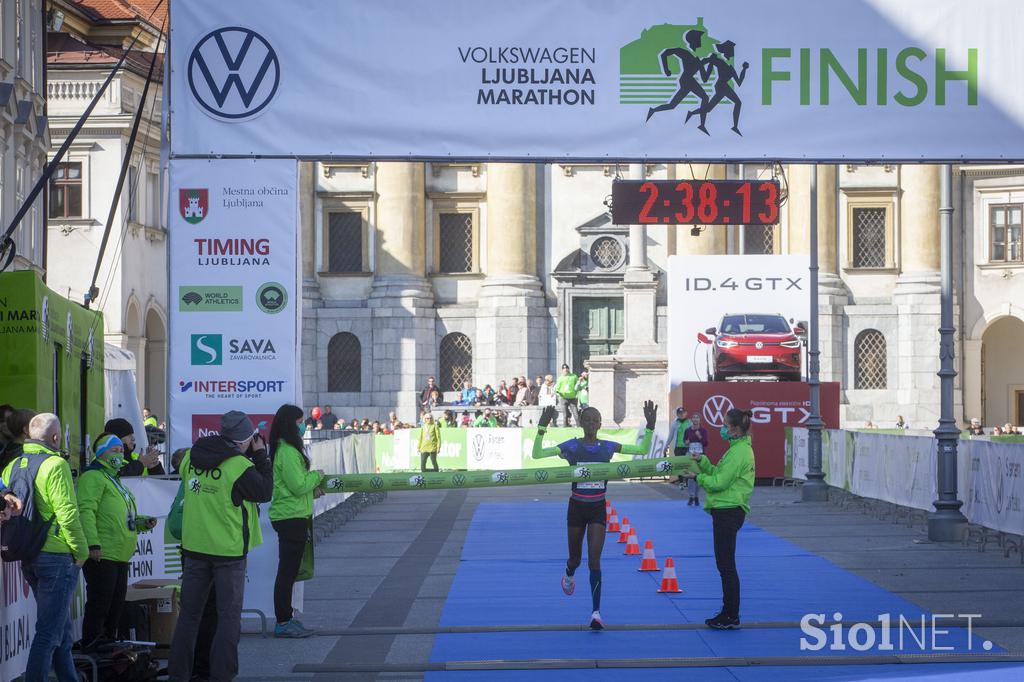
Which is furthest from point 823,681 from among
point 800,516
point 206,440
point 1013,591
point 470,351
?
point 470,351

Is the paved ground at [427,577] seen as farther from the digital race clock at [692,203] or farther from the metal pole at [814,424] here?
the digital race clock at [692,203]

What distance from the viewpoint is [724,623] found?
1322cm

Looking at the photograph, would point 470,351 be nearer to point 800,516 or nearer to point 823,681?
point 800,516

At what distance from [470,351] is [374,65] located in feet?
139

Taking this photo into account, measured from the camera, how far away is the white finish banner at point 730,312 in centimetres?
3912

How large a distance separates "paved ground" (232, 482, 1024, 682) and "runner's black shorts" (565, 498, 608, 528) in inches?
63.1

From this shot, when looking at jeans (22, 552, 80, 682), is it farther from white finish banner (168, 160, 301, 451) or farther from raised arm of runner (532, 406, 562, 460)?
raised arm of runner (532, 406, 562, 460)

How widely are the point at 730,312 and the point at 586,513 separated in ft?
87.6

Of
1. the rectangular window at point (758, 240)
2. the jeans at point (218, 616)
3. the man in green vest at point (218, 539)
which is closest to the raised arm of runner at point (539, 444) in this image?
the man in green vest at point (218, 539)

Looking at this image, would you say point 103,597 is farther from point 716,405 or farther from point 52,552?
point 716,405

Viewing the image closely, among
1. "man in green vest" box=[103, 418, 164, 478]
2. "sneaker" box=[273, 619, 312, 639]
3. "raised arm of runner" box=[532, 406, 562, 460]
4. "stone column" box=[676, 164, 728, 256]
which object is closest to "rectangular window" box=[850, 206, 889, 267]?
"stone column" box=[676, 164, 728, 256]

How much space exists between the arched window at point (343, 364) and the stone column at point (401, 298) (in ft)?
2.89

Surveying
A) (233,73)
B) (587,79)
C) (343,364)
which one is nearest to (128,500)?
(233,73)

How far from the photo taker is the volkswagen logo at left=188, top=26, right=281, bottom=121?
13.6 meters
